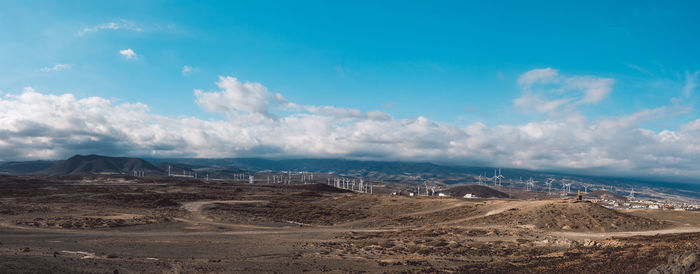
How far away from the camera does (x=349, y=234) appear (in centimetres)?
5044

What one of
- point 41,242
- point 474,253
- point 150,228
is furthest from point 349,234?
point 41,242

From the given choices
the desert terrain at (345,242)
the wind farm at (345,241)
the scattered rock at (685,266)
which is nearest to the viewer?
the scattered rock at (685,266)

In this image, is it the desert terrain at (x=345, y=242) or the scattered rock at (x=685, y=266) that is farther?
the desert terrain at (x=345, y=242)

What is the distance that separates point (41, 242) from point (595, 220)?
224 feet

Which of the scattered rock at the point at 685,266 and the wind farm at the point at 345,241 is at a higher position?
the scattered rock at the point at 685,266

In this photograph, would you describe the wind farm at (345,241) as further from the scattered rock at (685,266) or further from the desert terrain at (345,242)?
the scattered rock at (685,266)

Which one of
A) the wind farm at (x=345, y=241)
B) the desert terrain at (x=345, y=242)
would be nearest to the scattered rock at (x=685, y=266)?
the desert terrain at (x=345, y=242)

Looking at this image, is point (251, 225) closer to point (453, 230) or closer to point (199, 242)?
point (199, 242)

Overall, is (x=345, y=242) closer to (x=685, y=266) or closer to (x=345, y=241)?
(x=345, y=241)

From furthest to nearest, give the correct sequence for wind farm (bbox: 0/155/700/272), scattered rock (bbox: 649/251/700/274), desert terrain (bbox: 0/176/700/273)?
1. wind farm (bbox: 0/155/700/272)
2. desert terrain (bbox: 0/176/700/273)
3. scattered rock (bbox: 649/251/700/274)

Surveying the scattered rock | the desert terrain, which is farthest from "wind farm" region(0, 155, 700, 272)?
the scattered rock

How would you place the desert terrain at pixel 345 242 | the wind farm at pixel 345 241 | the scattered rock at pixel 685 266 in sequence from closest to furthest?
the scattered rock at pixel 685 266, the desert terrain at pixel 345 242, the wind farm at pixel 345 241

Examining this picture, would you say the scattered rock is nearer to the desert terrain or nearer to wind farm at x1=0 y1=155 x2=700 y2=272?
the desert terrain

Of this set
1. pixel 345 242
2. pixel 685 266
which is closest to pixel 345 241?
pixel 345 242
